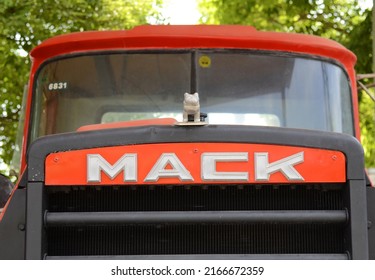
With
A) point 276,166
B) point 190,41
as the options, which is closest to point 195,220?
point 276,166

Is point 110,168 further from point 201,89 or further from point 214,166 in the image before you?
point 201,89

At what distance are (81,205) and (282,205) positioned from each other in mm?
866

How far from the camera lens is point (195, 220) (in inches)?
150

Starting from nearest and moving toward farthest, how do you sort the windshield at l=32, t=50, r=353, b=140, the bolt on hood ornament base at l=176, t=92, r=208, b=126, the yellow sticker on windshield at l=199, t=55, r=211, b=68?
the bolt on hood ornament base at l=176, t=92, r=208, b=126 < the windshield at l=32, t=50, r=353, b=140 < the yellow sticker on windshield at l=199, t=55, r=211, b=68

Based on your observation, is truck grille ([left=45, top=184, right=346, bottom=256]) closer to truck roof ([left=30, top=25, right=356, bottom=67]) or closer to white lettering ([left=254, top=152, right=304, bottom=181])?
white lettering ([left=254, top=152, right=304, bottom=181])

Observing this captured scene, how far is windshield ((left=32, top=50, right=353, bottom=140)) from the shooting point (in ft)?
18.1

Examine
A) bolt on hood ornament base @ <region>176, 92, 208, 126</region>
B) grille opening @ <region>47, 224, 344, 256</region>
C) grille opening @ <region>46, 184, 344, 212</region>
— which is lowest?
grille opening @ <region>47, 224, 344, 256</region>

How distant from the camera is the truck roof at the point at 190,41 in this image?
5762 millimetres

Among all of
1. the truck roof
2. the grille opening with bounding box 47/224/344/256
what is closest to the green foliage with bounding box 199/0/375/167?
the truck roof

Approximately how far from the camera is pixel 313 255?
12.5ft

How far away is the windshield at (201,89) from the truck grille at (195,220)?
162 centimetres

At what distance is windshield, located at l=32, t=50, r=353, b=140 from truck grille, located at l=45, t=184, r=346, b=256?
5.32ft

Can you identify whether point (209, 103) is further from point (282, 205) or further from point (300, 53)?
point (282, 205)

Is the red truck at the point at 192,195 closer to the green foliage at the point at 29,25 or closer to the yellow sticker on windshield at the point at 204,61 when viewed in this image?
the yellow sticker on windshield at the point at 204,61
